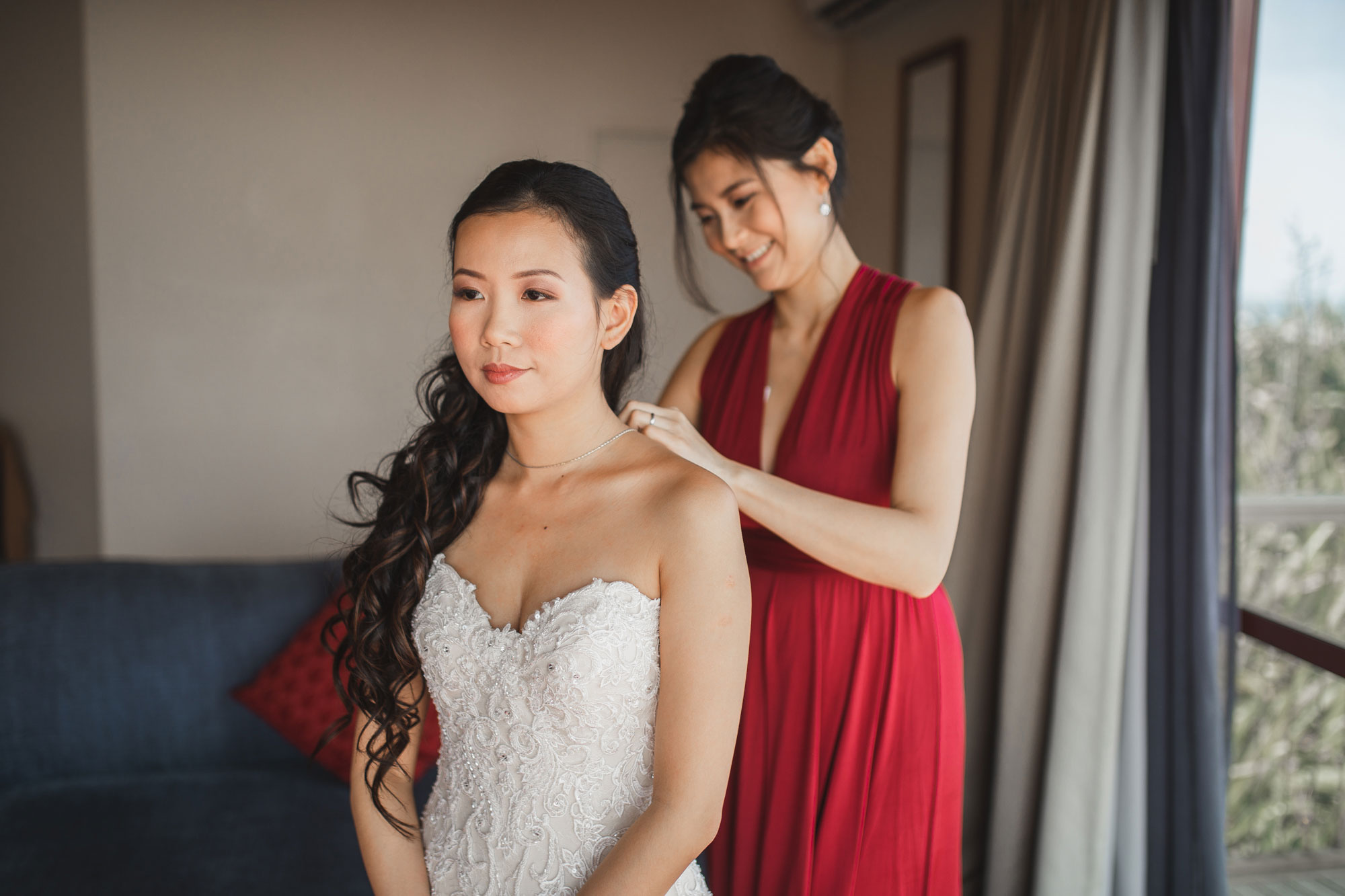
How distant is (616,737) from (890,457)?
2.28 feet

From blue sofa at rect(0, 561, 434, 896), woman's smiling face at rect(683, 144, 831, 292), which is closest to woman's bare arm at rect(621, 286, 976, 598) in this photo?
woman's smiling face at rect(683, 144, 831, 292)

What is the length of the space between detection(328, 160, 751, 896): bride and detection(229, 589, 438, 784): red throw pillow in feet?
4.12

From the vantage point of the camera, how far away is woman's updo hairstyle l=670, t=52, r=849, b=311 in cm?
160

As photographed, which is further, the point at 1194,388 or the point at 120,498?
the point at 120,498

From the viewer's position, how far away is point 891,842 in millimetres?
1548

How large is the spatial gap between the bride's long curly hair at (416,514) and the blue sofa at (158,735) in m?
0.96

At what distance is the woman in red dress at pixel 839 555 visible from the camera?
1.53 meters

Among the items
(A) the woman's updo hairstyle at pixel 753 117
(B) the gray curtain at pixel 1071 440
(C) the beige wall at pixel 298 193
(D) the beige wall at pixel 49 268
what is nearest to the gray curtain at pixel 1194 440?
(B) the gray curtain at pixel 1071 440

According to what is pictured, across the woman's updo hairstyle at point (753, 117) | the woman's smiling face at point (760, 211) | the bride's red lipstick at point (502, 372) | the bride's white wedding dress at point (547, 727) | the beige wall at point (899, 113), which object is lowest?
the bride's white wedding dress at point (547, 727)

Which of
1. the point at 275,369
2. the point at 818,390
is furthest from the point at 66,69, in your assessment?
the point at 818,390

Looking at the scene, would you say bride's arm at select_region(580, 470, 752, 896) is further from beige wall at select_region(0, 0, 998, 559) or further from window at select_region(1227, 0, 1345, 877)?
beige wall at select_region(0, 0, 998, 559)

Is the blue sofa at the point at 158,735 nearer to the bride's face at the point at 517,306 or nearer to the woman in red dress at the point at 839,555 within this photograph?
the woman in red dress at the point at 839,555

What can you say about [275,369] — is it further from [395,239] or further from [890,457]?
[890,457]

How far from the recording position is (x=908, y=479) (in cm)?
154
